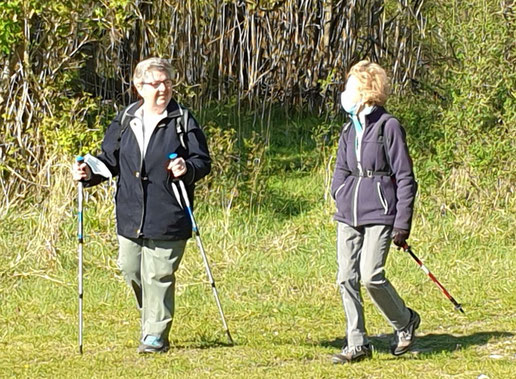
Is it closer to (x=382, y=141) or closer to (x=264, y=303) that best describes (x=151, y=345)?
(x=264, y=303)

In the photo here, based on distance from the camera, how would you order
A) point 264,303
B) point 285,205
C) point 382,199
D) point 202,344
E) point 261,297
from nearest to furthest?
point 382,199, point 202,344, point 264,303, point 261,297, point 285,205

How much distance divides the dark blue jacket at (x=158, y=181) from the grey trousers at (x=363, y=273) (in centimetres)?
97

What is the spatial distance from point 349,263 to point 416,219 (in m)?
4.20

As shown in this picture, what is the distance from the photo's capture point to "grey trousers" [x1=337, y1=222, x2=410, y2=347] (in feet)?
21.2

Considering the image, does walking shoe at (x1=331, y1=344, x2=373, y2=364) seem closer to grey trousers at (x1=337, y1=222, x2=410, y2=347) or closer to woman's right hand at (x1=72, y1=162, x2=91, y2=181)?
grey trousers at (x1=337, y1=222, x2=410, y2=347)

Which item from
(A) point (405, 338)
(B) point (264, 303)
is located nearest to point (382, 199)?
(A) point (405, 338)

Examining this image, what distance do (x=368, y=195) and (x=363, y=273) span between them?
448 millimetres

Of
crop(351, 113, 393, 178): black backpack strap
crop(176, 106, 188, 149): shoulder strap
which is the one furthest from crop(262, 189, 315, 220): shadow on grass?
crop(351, 113, 393, 178): black backpack strap

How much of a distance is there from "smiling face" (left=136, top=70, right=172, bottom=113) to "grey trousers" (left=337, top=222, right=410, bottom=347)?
1294mm

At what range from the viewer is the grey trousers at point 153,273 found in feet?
22.4

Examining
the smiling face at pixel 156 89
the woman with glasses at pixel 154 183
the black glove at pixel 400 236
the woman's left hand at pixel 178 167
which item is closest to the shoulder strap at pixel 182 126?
the woman with glasses at pixel 154 183

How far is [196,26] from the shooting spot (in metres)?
13.4

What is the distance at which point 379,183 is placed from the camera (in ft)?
A: 21.3

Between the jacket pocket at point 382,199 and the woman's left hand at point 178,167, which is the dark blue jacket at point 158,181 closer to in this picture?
the woman's left hand at point 178,167
